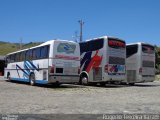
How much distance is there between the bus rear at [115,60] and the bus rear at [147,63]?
8.08 feet

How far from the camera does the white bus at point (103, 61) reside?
2444 cm

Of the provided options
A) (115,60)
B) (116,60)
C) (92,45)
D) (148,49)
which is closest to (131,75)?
(148,49)

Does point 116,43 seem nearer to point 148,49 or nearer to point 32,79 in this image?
point 148,49

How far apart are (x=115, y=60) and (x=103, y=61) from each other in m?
1.08

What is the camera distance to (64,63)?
22.9 metres

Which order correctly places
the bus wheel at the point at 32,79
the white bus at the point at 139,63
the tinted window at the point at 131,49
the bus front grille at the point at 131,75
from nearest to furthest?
the bus wheel at the point at 32,79
the white bus at the point at 139,63
the tinted window at the point at 131,49
the bus front grille at the point at 131,75

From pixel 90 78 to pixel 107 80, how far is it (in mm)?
1558

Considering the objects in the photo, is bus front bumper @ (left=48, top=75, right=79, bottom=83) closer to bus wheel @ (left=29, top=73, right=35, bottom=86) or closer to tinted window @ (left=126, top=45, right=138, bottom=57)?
bus wheel @ (left=29, top=73, right=35, bottom=86)

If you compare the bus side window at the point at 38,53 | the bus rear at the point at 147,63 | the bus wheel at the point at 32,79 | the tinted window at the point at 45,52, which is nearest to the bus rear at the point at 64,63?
the tinted window at the point at 45,52

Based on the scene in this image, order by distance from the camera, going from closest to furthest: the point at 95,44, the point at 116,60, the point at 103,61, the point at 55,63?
the point at 55,63 < the point at 103,61 < the point at 116,60 < the point at 95,44

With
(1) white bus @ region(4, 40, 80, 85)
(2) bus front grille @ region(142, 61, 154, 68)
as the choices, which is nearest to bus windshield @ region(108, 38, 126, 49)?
(1) white bus @ region(4, 40, 80, 85)

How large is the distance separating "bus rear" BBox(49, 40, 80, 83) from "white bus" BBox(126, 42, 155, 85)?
5954mm

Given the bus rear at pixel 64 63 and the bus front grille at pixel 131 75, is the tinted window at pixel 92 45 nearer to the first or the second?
the bus rear at pixel 64 63

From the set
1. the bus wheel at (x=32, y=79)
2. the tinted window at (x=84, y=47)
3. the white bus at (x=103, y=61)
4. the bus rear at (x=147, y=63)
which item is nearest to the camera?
the white bus at (x=103, y=61)
